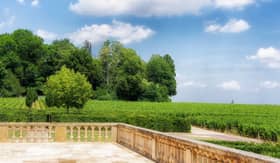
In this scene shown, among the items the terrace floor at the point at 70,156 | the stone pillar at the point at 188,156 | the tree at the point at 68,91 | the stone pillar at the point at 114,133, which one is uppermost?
the tree at the point at 68,91

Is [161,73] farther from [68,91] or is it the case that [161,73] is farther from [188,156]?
[188,156]

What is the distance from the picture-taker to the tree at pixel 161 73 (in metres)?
85.6

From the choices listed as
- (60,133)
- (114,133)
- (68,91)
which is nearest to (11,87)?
(68,91)

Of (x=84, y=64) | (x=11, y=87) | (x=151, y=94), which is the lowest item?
(x=151, y=94)

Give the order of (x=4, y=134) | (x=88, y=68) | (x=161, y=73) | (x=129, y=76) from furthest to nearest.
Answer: (x=161, y=73)
(x=88, y=68)
(x=129, y=76)
(x=4, y=134)

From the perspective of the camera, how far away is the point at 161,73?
3371 inches

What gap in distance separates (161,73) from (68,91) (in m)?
51.2

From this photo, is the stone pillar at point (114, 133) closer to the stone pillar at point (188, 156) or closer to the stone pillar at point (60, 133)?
the stone pillar at point (60, 133)

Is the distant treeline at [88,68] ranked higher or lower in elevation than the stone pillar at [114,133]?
higher

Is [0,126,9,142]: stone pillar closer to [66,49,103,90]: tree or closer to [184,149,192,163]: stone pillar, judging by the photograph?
[184,149,192,163]: stone pillar

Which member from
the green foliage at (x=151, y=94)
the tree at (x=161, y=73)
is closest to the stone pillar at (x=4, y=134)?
the green foliage at (x=151, y=94)

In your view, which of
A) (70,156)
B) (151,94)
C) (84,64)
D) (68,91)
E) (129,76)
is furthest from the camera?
(151,94)

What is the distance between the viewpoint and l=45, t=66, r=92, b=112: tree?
35.9 metres

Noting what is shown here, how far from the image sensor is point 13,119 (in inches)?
1054
